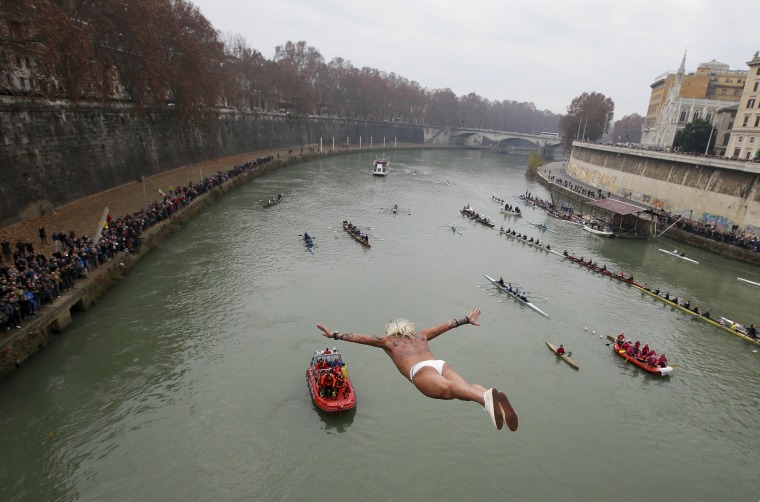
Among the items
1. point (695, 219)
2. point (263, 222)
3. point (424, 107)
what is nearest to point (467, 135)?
point (424, 107)

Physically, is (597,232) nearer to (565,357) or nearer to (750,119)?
(565,357)

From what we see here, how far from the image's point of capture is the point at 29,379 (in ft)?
46.5

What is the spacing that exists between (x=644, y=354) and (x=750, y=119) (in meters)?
45.1

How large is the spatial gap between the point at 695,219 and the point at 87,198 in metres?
48.5

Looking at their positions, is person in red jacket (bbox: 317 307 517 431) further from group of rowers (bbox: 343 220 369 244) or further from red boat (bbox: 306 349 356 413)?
group of rowers (bbox: 343 220 369 244)

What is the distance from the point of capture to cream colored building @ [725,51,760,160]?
46.6 meters

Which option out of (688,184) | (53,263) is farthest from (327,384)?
(688,184)

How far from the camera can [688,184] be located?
40.6 metres

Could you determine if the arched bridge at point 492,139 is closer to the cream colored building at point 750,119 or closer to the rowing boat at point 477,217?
the cream colored building at point 750,119

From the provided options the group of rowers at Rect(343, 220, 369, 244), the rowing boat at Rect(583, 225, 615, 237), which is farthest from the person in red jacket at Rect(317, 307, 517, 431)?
the rowing boat at Rect(583, 225, 615, 237)

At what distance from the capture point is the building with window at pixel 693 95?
213ft

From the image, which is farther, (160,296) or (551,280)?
(551,280)

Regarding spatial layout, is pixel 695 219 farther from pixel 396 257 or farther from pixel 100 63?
pixel 100 63

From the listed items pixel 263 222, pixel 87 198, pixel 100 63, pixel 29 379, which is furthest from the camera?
pixel 263 222
